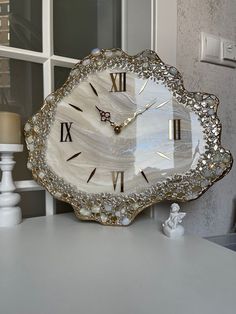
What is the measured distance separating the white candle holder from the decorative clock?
0.18 feet

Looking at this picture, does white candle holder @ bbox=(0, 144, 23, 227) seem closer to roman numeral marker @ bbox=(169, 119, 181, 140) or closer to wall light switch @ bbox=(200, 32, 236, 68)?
roman numeral marker @ bbox=(169, 119, 181, 140)

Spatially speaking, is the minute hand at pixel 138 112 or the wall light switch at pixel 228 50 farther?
the wall light switch at pixel 228 50

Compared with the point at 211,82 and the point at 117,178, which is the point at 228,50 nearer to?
the point at 211,82

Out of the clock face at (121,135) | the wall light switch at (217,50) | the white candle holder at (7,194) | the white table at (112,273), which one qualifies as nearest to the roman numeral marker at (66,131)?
the clock face at (121,135)

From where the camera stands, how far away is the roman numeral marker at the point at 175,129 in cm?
71

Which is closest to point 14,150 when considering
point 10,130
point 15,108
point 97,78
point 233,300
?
point 10,130

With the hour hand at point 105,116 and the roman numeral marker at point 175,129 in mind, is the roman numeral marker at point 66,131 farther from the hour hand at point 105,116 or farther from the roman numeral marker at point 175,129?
the roman numeral marker at point 175,129

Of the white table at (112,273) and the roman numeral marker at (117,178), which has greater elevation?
the roman numeral marker at (117,178)

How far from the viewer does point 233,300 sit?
13.4 inches

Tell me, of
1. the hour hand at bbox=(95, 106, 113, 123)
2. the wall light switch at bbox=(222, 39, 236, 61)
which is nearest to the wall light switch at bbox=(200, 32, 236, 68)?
the wall light switch at bbox=(222, 39, 236, 61)

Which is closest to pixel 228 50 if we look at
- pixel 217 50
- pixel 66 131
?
pixel 217 50

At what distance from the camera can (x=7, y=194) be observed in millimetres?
676

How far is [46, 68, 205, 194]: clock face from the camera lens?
0.69 meters

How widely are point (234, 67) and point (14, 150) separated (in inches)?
33.4
